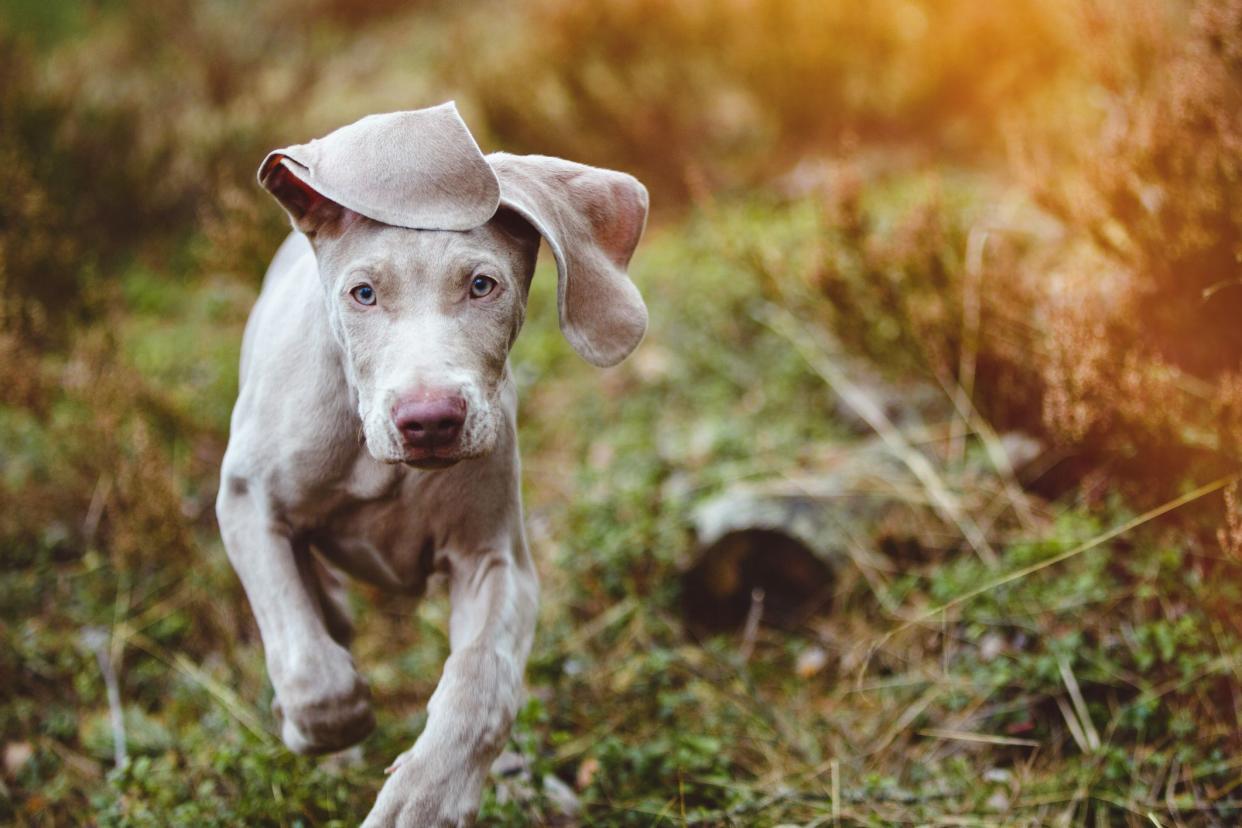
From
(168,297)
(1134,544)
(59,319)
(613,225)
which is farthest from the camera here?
(168,297)

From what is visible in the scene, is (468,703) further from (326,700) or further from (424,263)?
(424,263)

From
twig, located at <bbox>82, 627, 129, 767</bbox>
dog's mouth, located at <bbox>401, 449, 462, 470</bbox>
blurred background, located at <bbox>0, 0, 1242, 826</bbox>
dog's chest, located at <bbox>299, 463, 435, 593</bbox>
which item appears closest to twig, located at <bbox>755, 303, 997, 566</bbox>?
blurred background, located at <bbox>0, 0, 1242, 826</bbox>

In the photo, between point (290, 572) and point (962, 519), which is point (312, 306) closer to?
point (290, 572)

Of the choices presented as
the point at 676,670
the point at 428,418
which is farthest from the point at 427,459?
the point at 676,670

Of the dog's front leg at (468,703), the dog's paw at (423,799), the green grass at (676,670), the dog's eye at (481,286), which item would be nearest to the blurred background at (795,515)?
the green grass at (676,670)

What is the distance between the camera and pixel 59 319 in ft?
15.5

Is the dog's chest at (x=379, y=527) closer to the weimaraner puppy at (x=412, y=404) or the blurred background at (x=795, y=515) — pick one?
the weimaraner puppy at (x=412, y=404)

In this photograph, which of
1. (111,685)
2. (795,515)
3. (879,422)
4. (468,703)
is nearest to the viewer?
(468,703)

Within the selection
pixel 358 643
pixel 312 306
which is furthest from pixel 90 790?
pixel 312 306

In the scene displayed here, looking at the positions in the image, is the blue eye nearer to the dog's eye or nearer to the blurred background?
the dog's eye

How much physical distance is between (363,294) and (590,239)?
0.47 meters

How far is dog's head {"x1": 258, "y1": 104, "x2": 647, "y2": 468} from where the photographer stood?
A: 73.6 inches

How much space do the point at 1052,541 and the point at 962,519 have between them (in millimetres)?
460

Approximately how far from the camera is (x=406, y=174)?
6.31 ft
